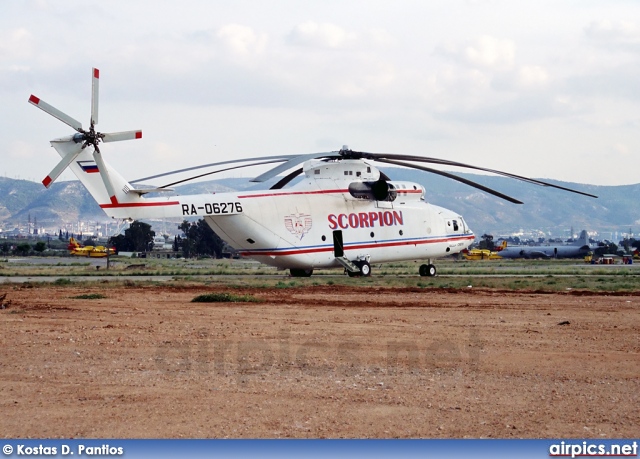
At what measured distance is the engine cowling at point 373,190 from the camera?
35500 mm

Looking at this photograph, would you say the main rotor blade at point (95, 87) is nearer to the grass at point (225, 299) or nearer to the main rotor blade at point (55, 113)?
the main rotor blade at point (55, 113)

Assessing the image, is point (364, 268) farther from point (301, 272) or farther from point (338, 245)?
point (301, 272)

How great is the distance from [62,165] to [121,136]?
7.09ft

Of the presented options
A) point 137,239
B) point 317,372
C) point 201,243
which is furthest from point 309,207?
point 137,239

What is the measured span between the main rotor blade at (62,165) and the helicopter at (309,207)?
0.03 metres

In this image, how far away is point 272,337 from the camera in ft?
50.4

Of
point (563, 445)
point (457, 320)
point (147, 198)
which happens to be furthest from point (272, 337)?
point (147, 198)

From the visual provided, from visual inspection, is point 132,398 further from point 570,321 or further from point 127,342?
point 570,321

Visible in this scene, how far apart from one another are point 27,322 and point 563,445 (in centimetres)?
1221

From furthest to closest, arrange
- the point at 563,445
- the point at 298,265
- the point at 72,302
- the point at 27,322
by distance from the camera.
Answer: the point at 298,265
the point at 72,302
the point at 27,322
the point at 563,445

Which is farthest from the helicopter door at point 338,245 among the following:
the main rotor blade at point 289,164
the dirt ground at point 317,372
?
the dirt ground at point 317,372

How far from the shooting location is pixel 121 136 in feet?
91.0

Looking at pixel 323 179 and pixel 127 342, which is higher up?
pixel 323 179

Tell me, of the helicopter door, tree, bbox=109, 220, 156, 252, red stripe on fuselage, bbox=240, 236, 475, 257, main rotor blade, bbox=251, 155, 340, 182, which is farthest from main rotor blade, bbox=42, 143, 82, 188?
tree, bbox=109, 220, 156, 252
